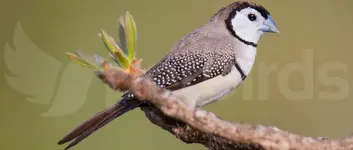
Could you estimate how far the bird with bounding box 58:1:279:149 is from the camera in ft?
3.69

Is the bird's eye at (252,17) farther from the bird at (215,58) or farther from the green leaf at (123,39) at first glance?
the green leaf at (123,39)

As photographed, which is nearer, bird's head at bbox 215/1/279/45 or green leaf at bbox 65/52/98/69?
green leaf at bbox 65/52/98/69

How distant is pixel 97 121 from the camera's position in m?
0.99

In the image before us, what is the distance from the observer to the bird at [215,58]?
112cm

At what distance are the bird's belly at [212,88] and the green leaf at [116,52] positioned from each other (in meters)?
0.27

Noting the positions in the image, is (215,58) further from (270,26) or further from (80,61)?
(80,61)

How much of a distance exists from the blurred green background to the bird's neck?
346mm
